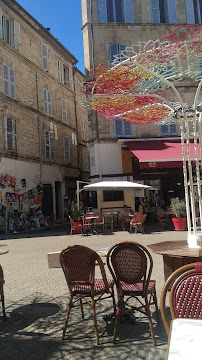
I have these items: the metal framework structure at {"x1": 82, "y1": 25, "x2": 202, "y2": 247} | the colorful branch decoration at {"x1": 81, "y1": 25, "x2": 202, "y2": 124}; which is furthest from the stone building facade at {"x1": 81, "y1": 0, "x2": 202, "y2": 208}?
the metal framework structure at {"x1": 82, "y1": 25, "x2": 202, "y2": 247}

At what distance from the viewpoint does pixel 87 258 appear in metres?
3.12

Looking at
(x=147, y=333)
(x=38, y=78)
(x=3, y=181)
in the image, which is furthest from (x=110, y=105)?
(x=38, y=78)

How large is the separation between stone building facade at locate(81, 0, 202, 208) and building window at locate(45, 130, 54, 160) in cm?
454

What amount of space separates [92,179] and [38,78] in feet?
26.0

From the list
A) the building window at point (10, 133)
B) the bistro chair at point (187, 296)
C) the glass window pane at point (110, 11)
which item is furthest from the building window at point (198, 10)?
the bistro chair at point (187, 296)

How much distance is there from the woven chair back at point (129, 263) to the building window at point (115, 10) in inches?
627

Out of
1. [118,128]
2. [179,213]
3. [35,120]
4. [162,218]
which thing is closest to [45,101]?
[35,120]

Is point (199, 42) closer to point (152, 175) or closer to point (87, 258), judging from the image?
point (87, 258)

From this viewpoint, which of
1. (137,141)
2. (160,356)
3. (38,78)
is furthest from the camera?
(38,78)

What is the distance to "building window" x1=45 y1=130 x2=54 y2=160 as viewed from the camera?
19562mm

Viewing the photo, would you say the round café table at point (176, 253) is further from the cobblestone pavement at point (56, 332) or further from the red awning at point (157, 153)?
the red awning at point (157, 153)

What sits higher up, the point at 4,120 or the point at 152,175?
the point at 4,120

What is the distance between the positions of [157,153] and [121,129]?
310cm

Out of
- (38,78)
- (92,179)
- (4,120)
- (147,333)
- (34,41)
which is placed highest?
(34,41)
